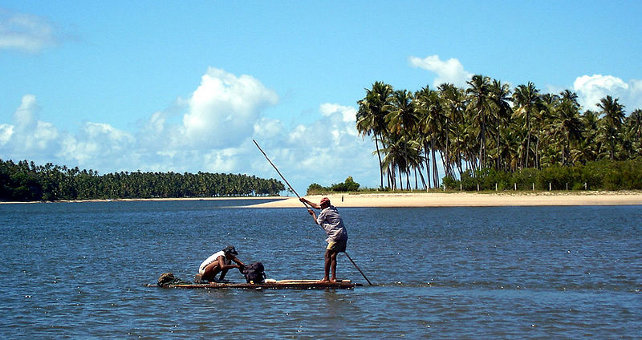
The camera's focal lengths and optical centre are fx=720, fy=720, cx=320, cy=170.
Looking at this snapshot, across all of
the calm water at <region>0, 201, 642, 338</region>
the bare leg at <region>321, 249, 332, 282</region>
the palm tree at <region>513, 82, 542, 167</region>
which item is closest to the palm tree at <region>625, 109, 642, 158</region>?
the palm tree at <region>513, 82, 542, 167</region>

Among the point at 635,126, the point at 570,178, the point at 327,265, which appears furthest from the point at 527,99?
the point at 327,265

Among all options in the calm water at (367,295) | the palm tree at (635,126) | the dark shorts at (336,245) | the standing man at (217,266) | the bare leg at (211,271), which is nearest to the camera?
the calm water at (367,295)

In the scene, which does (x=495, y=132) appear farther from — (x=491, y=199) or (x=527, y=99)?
(x=491, y=199)

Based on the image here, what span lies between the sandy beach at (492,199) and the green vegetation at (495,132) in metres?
3.78

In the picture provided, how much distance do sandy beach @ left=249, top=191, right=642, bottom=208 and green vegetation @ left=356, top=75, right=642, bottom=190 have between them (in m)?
3.78

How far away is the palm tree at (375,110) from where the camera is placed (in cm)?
9294

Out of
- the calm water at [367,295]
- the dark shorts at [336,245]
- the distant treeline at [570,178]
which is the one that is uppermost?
the distant treeline at [570,178]

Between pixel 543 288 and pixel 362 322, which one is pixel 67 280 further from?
pixel 543 288

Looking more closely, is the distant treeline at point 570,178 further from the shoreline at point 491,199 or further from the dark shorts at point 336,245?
the dark shorts at point 336,245

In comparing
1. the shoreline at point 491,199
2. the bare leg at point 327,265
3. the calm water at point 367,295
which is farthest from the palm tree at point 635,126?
the bare leg at point 327,265

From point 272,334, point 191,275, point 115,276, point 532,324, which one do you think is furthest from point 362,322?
point 115,276

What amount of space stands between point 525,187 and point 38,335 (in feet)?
232

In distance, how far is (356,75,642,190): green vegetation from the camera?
77938 millimetres

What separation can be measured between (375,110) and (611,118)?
34868 millimetres
